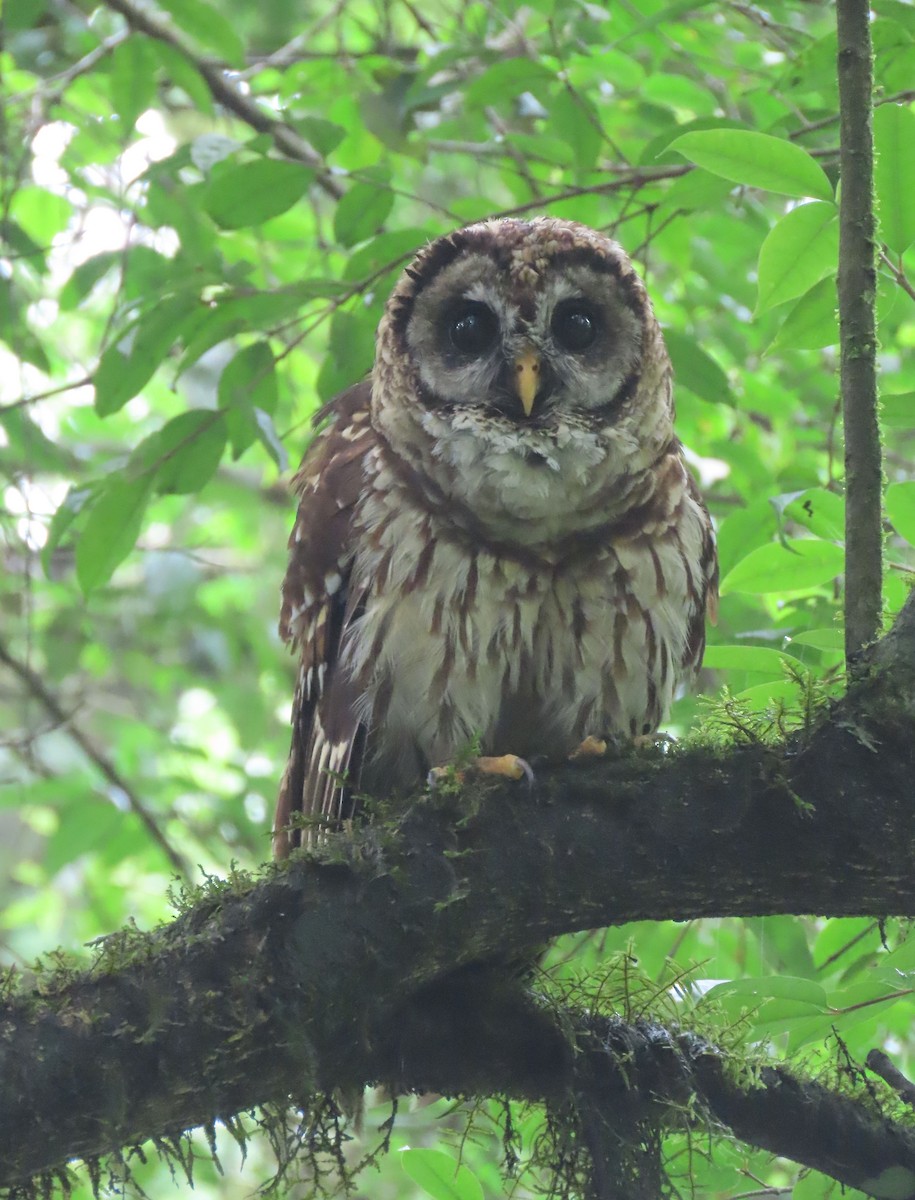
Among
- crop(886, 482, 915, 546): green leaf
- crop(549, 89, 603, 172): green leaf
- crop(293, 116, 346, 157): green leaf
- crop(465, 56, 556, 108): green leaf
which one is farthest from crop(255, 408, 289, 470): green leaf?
crop(886, 482, 915, 546): green leaf

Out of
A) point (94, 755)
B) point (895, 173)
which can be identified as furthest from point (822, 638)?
point (94, 755)

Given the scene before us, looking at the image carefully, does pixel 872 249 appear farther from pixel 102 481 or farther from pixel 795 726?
pixel 102 481

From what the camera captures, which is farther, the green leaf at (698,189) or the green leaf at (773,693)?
the green leaf at (698,189)

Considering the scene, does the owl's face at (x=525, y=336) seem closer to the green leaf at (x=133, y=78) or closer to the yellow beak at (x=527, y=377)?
the yellow beak at (x=527, y=377)

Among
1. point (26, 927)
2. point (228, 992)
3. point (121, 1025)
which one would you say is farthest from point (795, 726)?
point (26, 927)

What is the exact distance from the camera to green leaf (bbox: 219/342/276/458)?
10.9 ft

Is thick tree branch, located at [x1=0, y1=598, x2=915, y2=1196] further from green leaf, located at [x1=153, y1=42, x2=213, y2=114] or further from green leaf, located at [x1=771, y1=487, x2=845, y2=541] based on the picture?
green leaf, located at [x1=153, y1=42, x2=213, y2=114]

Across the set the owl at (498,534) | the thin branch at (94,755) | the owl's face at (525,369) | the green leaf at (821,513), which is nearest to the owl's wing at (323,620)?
the owl at (498,534)

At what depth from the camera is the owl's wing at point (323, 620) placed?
290 centimetres

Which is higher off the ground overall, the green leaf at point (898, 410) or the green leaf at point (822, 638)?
the green leaf at point (898, 410)

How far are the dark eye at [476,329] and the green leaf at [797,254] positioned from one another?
0.86 meters

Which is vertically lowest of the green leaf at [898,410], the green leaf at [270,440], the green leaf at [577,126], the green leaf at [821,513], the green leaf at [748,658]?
the green leaf at [748,658]

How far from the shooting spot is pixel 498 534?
2.83m

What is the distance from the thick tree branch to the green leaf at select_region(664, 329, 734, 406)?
5.04 feet
